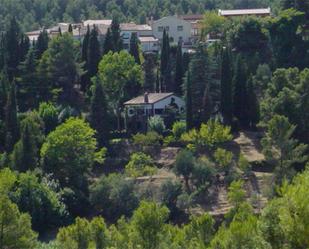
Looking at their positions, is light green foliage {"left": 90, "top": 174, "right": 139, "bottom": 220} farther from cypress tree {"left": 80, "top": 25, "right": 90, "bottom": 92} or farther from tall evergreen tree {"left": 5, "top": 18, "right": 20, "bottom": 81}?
tall evergreen tree {"left": 5, "top": 18, "right": 20, "bottom": 81}

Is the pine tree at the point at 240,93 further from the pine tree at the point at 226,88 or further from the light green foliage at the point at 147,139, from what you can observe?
the light green foliage at the point at 147,139

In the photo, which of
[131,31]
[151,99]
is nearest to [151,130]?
[151,99]

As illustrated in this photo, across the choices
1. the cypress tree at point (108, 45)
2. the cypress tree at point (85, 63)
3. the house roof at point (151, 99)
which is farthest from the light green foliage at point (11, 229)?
the cypress tree at point (108, 45)

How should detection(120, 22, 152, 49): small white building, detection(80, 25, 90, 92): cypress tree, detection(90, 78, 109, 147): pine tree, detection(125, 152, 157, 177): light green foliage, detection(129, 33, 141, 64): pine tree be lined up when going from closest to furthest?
detection(125, 152, 157, 177): light green foliage → detection(90, 78, 109, 147): pine tree → detection(80, 25, 90, 92): cypress tree → detection(129, 33, 141, 64): pine tree → detection(120, 22, 152, 49): small white building

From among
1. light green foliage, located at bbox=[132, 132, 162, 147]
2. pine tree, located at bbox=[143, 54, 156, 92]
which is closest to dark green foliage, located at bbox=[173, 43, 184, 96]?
pine tree, located at bbox=[143, 54, 156, 92]

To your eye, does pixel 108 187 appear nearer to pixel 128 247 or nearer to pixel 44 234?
pixel 44 234
